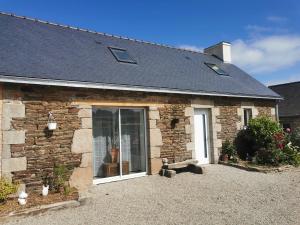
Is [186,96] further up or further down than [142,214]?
further up

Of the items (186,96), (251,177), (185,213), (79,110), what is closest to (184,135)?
(186,96)

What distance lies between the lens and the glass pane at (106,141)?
8.12 m

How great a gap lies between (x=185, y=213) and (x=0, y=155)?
408 centimetres

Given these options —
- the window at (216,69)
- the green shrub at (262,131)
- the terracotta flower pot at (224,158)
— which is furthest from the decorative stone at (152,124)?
the window at (216,69)

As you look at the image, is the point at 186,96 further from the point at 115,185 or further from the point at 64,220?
the point at 64,220

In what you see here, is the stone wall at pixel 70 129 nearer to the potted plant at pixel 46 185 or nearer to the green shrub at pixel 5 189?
the potted plant at pixel 46 185

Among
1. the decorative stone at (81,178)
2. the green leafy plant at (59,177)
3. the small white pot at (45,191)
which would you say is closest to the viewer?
the small white pot at (45,191)

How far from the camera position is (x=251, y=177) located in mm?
8695

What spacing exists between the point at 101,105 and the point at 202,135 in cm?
428

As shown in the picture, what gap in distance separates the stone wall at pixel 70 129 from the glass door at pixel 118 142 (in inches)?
10.7

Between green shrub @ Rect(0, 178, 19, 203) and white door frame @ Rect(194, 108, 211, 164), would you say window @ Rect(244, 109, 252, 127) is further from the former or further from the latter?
green shrub @ Rect(0, 178, 19, 203)

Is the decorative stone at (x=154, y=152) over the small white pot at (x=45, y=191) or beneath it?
over

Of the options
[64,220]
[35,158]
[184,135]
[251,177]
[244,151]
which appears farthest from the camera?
[244,151]

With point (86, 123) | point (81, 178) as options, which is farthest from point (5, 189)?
point (86, 123)
